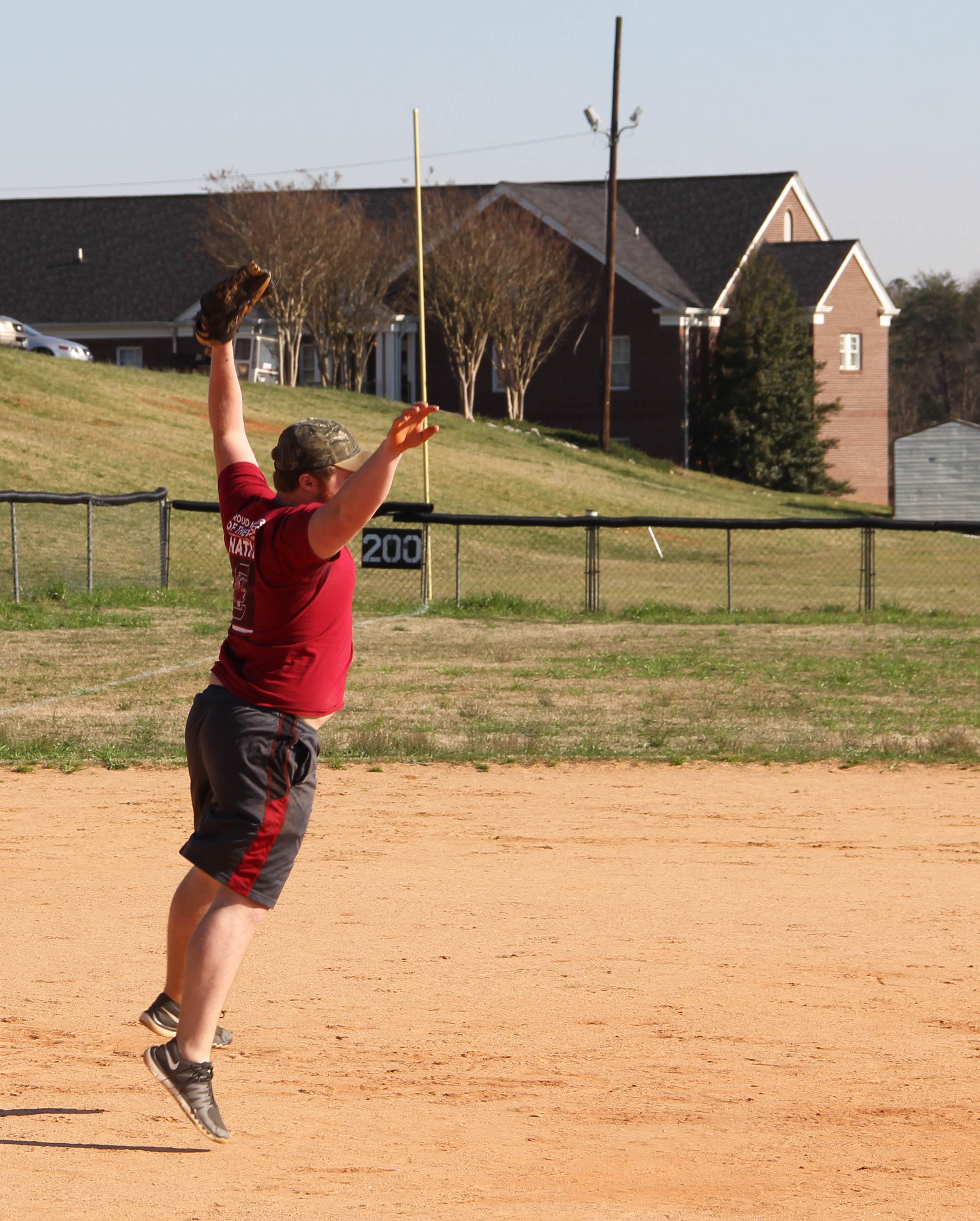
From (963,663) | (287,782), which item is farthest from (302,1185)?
(963,663)

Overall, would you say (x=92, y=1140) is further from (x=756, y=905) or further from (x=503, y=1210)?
(x=756, y=905)

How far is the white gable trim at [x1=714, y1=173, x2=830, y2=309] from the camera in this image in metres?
54.3

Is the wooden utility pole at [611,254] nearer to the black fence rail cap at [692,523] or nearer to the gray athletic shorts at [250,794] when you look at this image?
the black fence rail cap at [692,523]

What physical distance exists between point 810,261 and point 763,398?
741 centimetres

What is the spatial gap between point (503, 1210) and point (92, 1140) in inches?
52.0

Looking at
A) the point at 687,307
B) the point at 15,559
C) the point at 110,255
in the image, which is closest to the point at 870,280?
the point at 687,307

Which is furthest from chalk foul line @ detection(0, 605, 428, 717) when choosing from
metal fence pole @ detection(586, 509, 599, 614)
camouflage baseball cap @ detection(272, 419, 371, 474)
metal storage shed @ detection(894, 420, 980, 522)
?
metal storage shed @ detection(894, 420, 980, 522)

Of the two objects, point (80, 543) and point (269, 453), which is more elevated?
point (269, 453)

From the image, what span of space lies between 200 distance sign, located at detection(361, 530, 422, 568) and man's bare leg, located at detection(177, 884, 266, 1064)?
16.2m

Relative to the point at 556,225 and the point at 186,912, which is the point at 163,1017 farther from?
the point at 556,225

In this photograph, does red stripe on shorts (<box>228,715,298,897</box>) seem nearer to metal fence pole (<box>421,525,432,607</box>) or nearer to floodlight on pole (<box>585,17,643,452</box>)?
metal fence pole (<box>421,525,432,607</box>)

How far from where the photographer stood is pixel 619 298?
54.1m

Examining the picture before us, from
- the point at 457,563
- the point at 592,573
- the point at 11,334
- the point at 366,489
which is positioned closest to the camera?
the point at 366,489

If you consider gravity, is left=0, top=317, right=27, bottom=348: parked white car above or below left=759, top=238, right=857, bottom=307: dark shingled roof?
below
